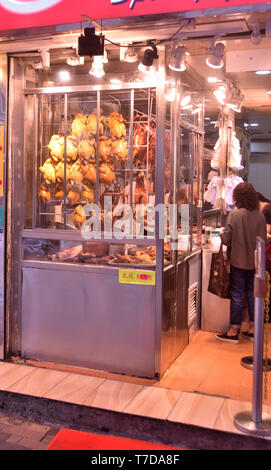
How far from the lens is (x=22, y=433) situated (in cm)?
421

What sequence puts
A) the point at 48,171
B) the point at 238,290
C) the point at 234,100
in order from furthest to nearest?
the point at 234,100
the point at 238,290
the point at 48,171

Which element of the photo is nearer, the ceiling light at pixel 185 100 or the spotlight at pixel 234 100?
the ceiling light at pixel 185 100

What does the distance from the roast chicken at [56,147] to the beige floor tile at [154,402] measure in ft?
8.46

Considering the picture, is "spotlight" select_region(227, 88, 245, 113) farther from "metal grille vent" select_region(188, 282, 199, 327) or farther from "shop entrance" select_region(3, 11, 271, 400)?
"metal grille vent" select_region(188, 282, 199, 327)

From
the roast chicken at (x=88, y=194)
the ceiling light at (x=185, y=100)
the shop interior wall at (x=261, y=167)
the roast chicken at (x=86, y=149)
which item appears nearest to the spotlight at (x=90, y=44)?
the roast chicken at (x=86, y=149)

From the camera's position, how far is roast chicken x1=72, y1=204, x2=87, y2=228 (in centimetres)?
533

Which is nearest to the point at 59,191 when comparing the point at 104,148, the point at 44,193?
the point at 44,193

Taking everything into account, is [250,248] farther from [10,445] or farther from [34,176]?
[10,445]

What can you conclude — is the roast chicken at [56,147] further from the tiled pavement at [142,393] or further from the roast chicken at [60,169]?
the tiled pavement at [142,393]

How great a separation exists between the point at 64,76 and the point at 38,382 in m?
3.22

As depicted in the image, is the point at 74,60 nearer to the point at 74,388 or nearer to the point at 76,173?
the point at 76,173

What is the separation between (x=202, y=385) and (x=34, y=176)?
2.84 metres

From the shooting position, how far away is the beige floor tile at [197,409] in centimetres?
409

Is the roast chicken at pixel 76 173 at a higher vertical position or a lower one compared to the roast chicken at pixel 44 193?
higher
